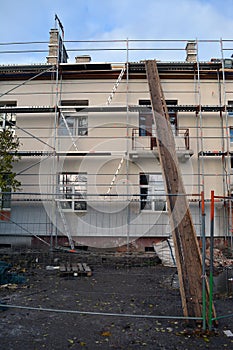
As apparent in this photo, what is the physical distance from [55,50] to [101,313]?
11.4 meters

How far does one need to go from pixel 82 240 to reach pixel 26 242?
6.23 ft

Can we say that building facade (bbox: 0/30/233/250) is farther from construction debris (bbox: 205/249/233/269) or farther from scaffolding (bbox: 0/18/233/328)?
construction debris (bbox: 205/249/233/269)

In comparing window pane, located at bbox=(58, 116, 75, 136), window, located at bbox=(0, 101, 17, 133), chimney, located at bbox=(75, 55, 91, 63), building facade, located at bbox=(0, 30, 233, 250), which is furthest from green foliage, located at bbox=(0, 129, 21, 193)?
chimney, located at bbox=(75, 55, 91, 63)

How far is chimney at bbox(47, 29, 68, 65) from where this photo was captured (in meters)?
11.8

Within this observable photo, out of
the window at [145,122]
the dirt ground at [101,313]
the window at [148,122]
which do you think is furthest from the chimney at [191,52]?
the dirt ground at [101,313]

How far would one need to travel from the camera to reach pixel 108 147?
444 inches

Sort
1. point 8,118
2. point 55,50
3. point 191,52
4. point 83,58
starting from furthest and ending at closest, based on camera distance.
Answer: point 83,58 < point 191,52 < point 55,50 < point 8,118

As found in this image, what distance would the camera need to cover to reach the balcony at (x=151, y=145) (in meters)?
10.8

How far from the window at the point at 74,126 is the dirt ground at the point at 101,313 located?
223 inches

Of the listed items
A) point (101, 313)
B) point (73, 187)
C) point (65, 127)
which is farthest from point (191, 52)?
point (101, 313)

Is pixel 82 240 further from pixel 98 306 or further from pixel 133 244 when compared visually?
pixel 98 306

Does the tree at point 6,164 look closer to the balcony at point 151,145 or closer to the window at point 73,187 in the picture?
the window at point 73,187

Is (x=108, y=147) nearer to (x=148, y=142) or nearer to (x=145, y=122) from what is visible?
(x=148, y=142)

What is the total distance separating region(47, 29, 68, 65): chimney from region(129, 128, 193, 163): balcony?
4483 millimetres
